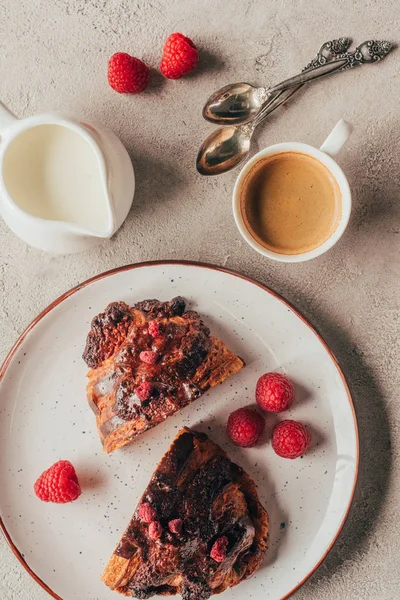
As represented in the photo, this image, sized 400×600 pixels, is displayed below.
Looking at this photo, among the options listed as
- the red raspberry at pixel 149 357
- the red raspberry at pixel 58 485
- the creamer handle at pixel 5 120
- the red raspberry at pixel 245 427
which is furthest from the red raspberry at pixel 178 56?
the red raspberry at pixel 58 485

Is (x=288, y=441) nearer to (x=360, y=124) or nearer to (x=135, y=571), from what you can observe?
(x=135, y=571)

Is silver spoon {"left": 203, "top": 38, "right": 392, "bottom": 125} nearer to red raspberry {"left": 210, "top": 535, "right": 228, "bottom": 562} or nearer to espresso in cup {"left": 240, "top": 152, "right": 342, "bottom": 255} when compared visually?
espresso in cup {"left": 240, "top": 152, "right": 342, "bottom": 255}

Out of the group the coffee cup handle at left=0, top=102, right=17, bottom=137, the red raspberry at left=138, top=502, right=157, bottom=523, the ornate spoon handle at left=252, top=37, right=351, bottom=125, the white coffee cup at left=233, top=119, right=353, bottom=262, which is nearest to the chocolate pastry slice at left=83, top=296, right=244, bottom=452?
the red raspberry at left=138, top=502, right=157, bottom=523

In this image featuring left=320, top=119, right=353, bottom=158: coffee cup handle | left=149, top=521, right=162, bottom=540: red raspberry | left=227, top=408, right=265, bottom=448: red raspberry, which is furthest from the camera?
left=227, top=408, right=265, bottom=448: red raspberry

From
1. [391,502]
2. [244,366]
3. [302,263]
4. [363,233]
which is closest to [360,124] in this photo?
[363,233]

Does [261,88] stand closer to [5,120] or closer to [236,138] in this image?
[236,138]
